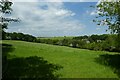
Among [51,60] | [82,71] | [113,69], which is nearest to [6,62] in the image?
[51,60]

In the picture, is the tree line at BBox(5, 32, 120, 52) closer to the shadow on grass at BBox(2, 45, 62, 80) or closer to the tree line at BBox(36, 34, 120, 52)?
the tree line at BBox(36, 34, 120, 52)

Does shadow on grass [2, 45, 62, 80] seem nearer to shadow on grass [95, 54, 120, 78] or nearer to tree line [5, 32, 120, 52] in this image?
shadow on grass [95, 54, 120, 78]

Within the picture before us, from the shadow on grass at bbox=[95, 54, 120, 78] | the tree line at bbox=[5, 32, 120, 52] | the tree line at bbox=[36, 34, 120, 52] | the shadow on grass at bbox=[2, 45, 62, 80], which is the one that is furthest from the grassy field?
the tree line at bbox=[36, 34, 120, 52]

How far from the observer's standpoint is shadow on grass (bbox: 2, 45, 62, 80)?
23.8m

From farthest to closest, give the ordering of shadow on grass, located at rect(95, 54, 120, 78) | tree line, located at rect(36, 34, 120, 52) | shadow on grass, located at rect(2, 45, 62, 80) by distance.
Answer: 1. tree line, located at rect(36, 34, 120, 52)
2. shadow on grass, located at rect(95, 54, 120, 78)
3. shadow on grass, located at rect(2, 45, 62, 80)

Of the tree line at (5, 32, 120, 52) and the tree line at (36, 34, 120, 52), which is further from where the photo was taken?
the tree line at (36, 34, 120, 52)

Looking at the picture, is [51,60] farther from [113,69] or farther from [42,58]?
[113,69]

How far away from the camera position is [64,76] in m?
25.0

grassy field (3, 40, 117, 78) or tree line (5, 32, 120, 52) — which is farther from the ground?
tree line (5, 32, 120, 52)

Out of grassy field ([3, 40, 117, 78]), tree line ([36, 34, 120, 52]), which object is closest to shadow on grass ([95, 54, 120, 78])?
grassy field ([3, 40, 117, 78])

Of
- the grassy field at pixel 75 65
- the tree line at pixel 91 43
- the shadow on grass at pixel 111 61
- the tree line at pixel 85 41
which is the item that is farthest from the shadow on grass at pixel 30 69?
the tree line at pixel 91 43

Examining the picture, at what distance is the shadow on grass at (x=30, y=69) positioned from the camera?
78.2 feet

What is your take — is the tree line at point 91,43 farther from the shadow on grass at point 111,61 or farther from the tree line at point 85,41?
the shadow on grass at point 111,61

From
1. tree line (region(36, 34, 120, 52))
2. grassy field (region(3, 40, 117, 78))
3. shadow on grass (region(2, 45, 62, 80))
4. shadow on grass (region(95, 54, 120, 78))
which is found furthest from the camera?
tree line (region(36, 34, 120, 52))
